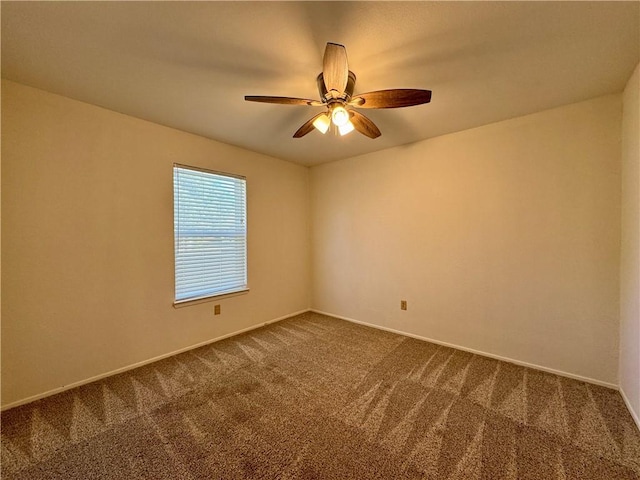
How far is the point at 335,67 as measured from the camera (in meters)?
1.35

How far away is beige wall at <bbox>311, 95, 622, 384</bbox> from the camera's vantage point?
208 cm

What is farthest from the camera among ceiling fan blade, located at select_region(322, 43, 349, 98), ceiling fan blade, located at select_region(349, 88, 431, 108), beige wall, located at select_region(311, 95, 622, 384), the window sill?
the window sill

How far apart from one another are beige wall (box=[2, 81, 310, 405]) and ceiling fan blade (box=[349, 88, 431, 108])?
6.57 feet

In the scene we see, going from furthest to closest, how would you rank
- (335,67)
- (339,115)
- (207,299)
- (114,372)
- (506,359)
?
(207,299)
(506,359)
(114,372)
(339,115)
(335,67)

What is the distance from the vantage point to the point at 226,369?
235cm

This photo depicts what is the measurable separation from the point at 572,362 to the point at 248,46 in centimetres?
345

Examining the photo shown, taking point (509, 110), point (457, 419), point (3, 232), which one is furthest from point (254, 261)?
point (509, 110)

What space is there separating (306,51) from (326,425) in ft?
7.65

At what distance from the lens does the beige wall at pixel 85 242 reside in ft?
6.01

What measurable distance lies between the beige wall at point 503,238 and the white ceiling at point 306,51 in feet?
1.31

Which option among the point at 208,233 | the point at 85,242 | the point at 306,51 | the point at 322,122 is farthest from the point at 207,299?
the point at 306,51

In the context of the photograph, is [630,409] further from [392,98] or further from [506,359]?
[392,98]

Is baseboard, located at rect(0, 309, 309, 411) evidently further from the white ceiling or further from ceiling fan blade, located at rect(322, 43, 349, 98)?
ceiling fan blade, located at rect(322, 43, 349, 98)

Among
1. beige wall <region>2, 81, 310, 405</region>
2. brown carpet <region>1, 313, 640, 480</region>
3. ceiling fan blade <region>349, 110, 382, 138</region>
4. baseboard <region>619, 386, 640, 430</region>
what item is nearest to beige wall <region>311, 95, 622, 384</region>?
baseboard <region>619, 386, 640, 430</region>
